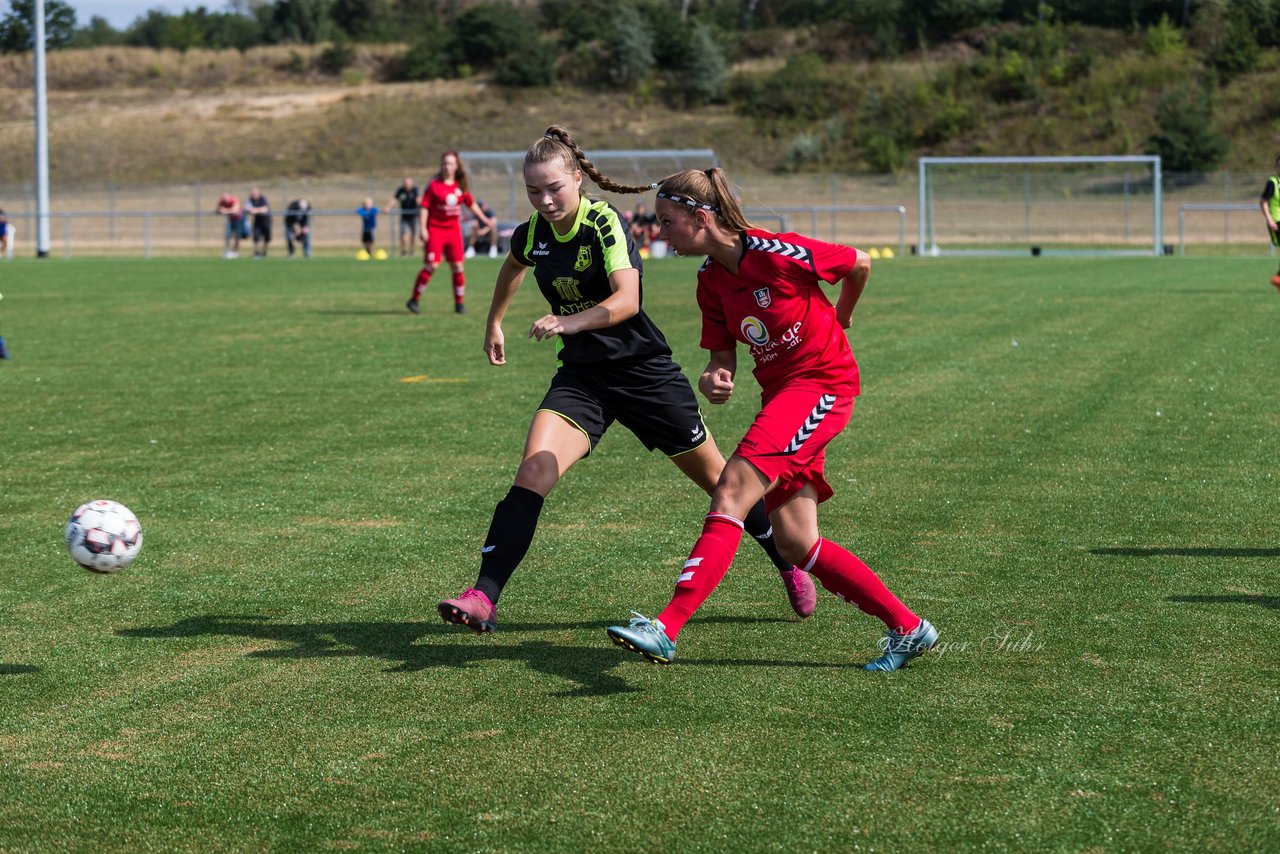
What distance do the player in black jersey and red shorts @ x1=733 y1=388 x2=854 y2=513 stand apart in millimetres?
587

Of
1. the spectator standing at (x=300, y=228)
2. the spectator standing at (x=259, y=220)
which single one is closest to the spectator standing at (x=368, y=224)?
the spectator standing at (x=300, y=228)

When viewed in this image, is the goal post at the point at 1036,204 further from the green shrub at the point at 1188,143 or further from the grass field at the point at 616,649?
the grass field at the point at 616,649

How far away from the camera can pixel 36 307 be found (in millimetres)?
21344

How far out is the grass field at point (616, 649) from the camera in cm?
372

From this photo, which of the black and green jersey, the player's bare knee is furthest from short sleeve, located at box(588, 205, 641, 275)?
the player's bare knee

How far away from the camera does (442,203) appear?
19.5 metres

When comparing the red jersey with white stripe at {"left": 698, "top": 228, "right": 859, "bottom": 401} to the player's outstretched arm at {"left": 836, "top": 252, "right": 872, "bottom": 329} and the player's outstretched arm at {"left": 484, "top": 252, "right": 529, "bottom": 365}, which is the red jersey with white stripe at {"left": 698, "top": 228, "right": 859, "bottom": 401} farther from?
the player's outstretched arm at {"left": 484, "top": 252, "right": 529, "bottom": 365}

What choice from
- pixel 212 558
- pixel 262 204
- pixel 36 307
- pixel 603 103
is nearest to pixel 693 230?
pixel 212 558

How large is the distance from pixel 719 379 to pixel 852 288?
53cm

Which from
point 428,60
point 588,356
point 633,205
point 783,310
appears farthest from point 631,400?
point 428,60

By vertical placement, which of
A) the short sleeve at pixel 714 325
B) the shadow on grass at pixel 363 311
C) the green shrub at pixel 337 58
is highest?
the green shrub at pixel 337 58

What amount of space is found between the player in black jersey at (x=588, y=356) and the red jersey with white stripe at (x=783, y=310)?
43cm

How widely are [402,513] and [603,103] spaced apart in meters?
63.2

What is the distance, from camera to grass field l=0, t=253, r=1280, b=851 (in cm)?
372
